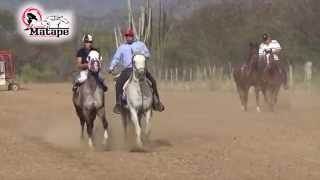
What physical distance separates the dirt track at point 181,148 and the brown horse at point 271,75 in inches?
32.7

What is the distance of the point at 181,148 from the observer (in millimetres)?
15711

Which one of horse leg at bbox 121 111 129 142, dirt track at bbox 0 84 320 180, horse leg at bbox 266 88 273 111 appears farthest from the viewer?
horse leg at bbox 266 88 273 111

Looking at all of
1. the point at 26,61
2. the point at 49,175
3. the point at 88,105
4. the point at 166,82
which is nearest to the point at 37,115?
the point at 88,105

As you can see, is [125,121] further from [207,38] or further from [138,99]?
[207,38]

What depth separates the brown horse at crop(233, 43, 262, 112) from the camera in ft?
83.6

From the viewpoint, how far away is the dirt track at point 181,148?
40.6 ft

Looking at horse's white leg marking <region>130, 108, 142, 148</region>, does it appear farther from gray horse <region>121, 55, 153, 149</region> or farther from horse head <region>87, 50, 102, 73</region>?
horse head <region>87, 50, 102, 73</region>

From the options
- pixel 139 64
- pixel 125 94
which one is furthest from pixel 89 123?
pixel 139 64

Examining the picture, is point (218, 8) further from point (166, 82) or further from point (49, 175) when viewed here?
point (49, 175)

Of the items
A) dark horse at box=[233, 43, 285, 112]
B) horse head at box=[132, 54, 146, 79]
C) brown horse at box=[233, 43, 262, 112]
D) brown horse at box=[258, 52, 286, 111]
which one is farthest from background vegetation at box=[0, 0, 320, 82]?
horse head at box=[132, 54, 146, 79]

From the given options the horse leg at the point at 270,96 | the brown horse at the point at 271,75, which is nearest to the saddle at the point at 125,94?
the brown horse at the point at 271,75

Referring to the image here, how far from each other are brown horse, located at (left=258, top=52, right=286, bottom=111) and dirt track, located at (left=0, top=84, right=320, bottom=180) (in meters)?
0.83

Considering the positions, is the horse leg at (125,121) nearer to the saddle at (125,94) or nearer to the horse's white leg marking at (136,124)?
the saddle at (125,94)

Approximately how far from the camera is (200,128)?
2027 cm
